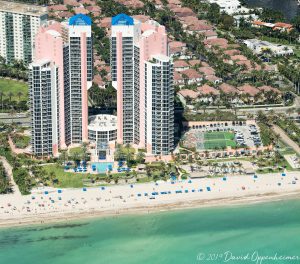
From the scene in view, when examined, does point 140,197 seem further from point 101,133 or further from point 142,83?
point 142,83

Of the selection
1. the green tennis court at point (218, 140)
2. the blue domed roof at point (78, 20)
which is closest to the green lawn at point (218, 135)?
the green tennis court at point (218, 140)

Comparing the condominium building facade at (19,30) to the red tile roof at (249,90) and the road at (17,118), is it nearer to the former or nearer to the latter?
the road at (17,118)

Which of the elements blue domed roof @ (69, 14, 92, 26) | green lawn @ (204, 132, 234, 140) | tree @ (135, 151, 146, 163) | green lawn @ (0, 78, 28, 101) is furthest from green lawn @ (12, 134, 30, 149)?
green lawn @ (204, 132, 234, 140)

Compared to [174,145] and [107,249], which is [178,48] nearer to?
[174,145]

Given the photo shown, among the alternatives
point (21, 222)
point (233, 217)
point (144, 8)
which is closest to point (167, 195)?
point (233, 217)

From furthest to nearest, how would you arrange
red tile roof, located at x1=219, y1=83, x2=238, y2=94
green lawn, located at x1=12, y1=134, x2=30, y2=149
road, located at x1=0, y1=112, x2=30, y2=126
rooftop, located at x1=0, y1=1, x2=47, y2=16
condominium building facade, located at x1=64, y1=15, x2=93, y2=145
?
rooftop, located at x1=0, y1=1, x2=47, y2=16 → red tile roof, located at x1=219, y1=83, x2=238, y2=94 → road, located at x1=0, y1=112, x2=30, y2=126 → green lawn, located at x1=12, y1=134, x2=30, y2=149 → condominium building facade, located at x1=64, y1=15, x2=93, y2=145

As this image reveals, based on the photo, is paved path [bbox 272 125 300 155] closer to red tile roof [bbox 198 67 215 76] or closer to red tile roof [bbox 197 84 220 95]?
red tile roof [bbox 197 84 220 95]

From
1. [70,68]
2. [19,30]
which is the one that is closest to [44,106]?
[70,68]
